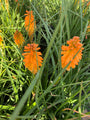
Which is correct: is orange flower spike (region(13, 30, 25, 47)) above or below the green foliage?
above

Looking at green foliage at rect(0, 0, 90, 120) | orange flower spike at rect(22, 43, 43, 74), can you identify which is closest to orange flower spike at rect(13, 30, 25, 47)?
green foliage at rect(0, 0, 90, 120)

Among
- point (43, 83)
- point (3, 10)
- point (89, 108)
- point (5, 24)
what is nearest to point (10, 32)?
point (5, 24)

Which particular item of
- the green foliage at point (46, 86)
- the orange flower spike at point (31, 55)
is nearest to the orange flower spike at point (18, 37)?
the green foliage at point (46, 86)

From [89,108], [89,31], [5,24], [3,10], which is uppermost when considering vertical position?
[3,10]

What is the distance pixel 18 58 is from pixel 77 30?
51cm

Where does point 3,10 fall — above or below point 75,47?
above

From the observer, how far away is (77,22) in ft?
3.22

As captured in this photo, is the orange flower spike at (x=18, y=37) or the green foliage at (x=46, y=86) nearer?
the green foliage at (x=46, y=86)

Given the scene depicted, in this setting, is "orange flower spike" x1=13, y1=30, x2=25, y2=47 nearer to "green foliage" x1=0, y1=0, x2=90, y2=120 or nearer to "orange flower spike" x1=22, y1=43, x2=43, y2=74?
"green foliage" x1=0, y1=0, x2=90, y2=120

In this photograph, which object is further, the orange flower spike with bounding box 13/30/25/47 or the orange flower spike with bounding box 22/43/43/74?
the orange flower spike with bounding box 13/30/25/47

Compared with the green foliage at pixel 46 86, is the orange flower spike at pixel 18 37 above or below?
above

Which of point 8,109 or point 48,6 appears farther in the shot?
point 48,6

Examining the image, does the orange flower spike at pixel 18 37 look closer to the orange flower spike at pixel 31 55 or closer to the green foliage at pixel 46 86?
the green foliage at pixel 46 86

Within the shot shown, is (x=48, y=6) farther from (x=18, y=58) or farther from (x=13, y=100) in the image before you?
(x=13, y=100)
